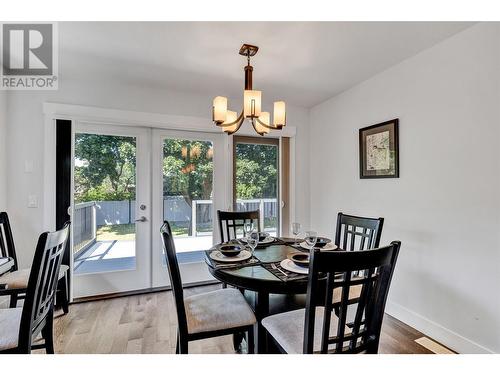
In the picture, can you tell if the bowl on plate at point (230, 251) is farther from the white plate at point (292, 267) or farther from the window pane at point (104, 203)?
the window pane at point (104, 203)

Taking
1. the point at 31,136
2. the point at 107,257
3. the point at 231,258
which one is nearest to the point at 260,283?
the point at 231,258

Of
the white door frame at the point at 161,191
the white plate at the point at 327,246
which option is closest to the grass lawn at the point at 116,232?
the white door frame at the point at 161,191

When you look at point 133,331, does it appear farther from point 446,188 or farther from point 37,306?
point 446,188

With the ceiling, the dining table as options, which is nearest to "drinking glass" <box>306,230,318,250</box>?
the dining table

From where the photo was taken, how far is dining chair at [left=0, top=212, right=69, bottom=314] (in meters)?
1.90

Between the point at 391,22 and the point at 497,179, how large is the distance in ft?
4.12

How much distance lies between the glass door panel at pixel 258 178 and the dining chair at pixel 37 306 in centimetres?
213

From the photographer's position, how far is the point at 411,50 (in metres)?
2.14

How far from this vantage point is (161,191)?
119 inches

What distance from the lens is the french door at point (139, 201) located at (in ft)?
9.07

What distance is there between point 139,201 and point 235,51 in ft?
6.25

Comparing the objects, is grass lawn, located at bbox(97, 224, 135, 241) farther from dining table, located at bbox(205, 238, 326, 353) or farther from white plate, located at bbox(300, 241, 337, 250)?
white plate, located at bbox(300, 241, 337, 250)

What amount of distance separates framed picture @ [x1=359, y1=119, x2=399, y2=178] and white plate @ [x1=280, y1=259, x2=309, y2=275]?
4.93ft

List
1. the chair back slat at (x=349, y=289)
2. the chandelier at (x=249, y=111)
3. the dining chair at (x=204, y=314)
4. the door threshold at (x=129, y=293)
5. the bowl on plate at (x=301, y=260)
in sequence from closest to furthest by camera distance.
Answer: the chair back slat at (x=349, y=289) → the dining chair at (x=204, y=314) → the bowl on plate at (x=301, y=260) → the chandelier at (x=249, y=111) → the door threshold at (x=129, y=293)
